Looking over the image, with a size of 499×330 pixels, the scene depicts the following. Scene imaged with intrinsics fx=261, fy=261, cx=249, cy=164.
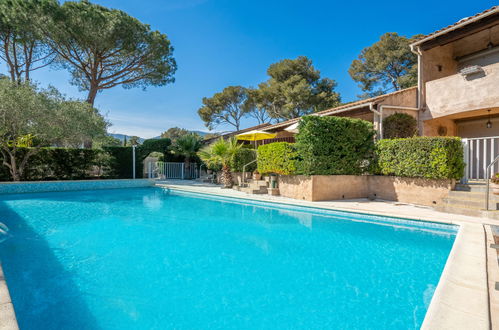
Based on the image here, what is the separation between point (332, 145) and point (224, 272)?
7990mm

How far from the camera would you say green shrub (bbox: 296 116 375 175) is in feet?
35.6

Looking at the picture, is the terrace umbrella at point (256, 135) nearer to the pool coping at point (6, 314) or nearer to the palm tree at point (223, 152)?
the palm tree at point (223, 152)

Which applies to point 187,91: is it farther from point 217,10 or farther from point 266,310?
point 266,310

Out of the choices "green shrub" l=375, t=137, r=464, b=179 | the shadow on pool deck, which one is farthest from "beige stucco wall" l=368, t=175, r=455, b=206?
the shadow on pool deck

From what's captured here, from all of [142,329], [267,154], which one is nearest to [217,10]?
[267,154]

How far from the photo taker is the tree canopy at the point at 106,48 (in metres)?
19.3

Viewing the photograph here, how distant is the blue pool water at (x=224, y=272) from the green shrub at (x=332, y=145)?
9.63ft

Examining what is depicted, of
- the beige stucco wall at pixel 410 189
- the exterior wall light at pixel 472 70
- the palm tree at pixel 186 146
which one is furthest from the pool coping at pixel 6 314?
the palm tree at pixel 186 146

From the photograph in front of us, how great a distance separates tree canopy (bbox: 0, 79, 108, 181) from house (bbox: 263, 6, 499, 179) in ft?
52.0

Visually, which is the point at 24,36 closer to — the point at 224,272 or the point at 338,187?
the point at 338,187

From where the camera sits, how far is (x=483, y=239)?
5062 mm

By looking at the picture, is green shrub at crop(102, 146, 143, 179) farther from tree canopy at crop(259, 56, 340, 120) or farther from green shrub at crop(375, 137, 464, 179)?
green shrub at crop(375, 137, 464, 179)

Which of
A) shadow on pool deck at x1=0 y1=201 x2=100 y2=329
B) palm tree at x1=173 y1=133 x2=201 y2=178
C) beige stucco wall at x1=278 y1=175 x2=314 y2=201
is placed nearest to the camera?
shadow on pool deck at x1=0 y1=201 x2=100 y2=329

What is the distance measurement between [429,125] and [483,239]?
882 centimetres
